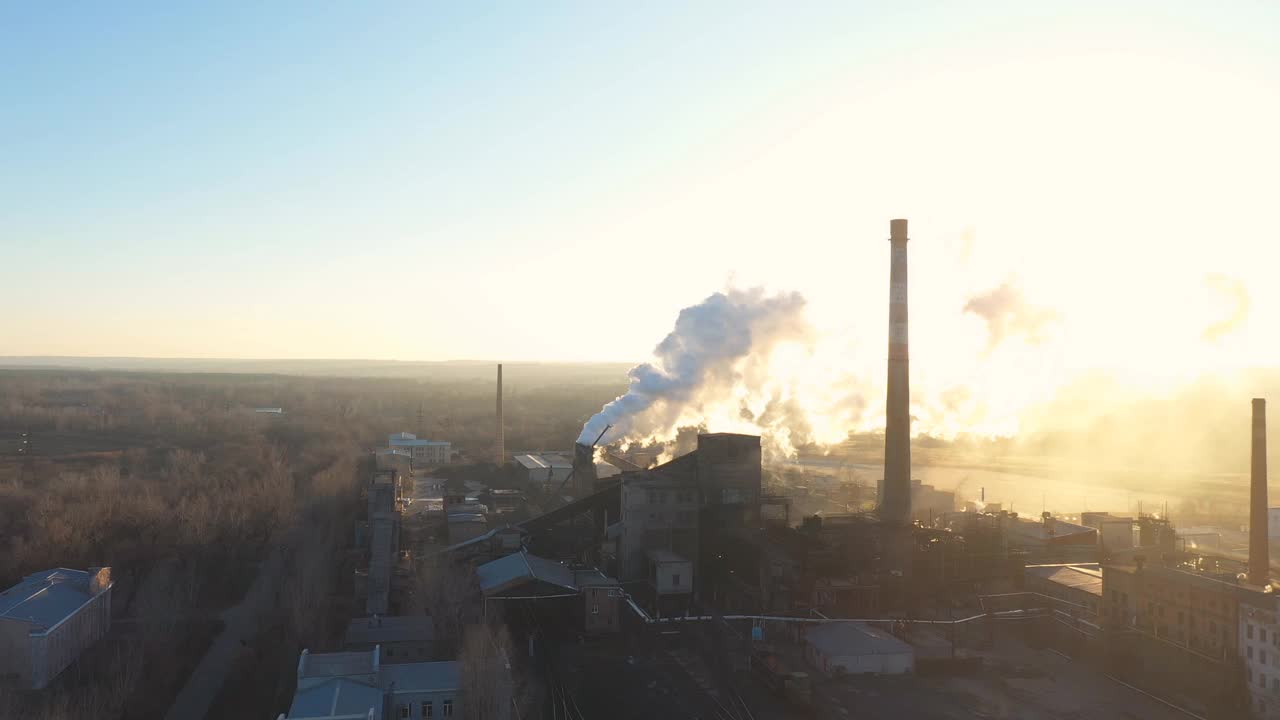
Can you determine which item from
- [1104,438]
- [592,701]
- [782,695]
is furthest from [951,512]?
[1104,438]

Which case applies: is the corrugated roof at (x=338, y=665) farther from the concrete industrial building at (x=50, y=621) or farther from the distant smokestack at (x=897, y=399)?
the distant smokestack at (x=897, y=399)

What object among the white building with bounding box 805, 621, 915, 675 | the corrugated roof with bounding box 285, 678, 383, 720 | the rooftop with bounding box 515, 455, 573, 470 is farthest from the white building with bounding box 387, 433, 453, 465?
the corrugated roof with bounding box 285, 678, 383, 720

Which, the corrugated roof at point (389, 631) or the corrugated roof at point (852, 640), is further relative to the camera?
the corrugated roof at point (852, 640)

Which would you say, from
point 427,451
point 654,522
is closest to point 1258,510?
point 654,522

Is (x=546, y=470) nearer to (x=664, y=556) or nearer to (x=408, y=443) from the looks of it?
(x=408, y=443)

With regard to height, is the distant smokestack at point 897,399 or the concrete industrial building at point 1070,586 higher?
the distant smokestack at point 897,399

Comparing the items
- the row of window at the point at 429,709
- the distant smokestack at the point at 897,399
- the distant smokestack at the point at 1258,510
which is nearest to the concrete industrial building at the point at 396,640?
the row of window at the point at 429,709

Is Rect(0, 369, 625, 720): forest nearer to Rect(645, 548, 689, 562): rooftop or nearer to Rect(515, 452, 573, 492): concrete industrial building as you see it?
Rect(645, 548, 689, 562): rooftop
